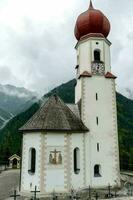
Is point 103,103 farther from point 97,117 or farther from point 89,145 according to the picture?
point 89,145

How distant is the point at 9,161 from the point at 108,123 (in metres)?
35.7

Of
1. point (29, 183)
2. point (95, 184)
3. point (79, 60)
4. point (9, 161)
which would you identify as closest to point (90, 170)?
point (95, 184)

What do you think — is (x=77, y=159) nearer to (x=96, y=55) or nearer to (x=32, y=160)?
(x=32, y=160)

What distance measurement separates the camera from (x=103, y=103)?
96.7ft

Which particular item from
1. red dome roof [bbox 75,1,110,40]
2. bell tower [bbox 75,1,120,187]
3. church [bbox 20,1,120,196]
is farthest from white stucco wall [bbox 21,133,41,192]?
red dome roof [bbox 75,1,110,40]

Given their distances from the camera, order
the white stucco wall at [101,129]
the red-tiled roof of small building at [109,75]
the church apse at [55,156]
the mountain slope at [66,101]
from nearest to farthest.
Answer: the church apse at [55,156] < the white stucco wall at [101,129] < the red-tiled roof of small building at [109,75] < the mountain slope at [66,101]

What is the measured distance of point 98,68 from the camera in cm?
3025

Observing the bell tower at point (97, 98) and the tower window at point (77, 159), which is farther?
the bell tower at point (97, 98)

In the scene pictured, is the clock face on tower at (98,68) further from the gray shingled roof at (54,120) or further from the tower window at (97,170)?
the tower window at (97,170)

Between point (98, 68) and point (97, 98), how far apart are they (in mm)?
3088

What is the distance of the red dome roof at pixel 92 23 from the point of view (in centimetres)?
3050

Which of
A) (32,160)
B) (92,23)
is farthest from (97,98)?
(32,160)

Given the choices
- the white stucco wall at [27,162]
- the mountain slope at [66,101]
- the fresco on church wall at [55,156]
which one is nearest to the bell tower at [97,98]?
the fresco on church wall at [55,156]

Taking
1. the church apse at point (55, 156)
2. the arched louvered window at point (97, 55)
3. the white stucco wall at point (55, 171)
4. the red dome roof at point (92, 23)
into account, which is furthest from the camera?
the arched louvered window at point (97, 55)
